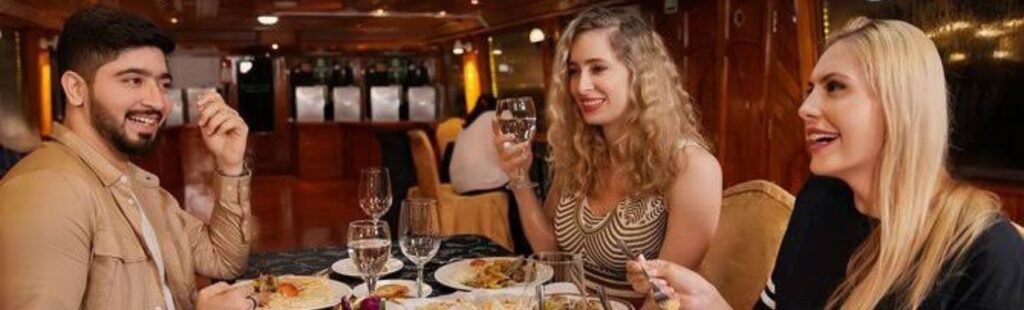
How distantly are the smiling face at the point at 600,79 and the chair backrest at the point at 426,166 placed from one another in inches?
126

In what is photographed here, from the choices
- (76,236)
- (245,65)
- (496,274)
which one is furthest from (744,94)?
(245,65)

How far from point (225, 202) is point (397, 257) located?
55 centimetres

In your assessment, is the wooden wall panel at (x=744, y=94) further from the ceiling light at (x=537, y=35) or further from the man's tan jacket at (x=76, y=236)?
the man's tan jacket at (x=76, y=236)

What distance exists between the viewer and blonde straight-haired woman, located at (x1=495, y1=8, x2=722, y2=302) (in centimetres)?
202

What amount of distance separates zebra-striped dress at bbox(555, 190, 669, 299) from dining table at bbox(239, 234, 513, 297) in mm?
360

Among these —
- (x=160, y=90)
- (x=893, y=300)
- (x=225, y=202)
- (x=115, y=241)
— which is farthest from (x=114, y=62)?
(x=893, y=300)

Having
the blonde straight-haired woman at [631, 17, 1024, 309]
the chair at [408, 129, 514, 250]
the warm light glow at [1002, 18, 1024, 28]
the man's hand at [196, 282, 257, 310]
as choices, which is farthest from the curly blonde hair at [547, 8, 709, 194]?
the chair at [408, 129, 514, 250]

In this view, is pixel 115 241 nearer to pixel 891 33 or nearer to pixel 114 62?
pixel 114 62

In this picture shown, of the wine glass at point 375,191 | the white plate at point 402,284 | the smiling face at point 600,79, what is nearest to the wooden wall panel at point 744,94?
the smiling face at point 600,79

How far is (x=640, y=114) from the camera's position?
84.5 inches

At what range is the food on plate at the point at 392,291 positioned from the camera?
179cm

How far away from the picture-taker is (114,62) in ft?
5.15

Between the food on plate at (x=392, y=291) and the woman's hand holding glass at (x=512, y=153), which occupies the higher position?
the woman's hand holding glass at (x=512, y=153)

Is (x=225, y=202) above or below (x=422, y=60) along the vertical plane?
below
